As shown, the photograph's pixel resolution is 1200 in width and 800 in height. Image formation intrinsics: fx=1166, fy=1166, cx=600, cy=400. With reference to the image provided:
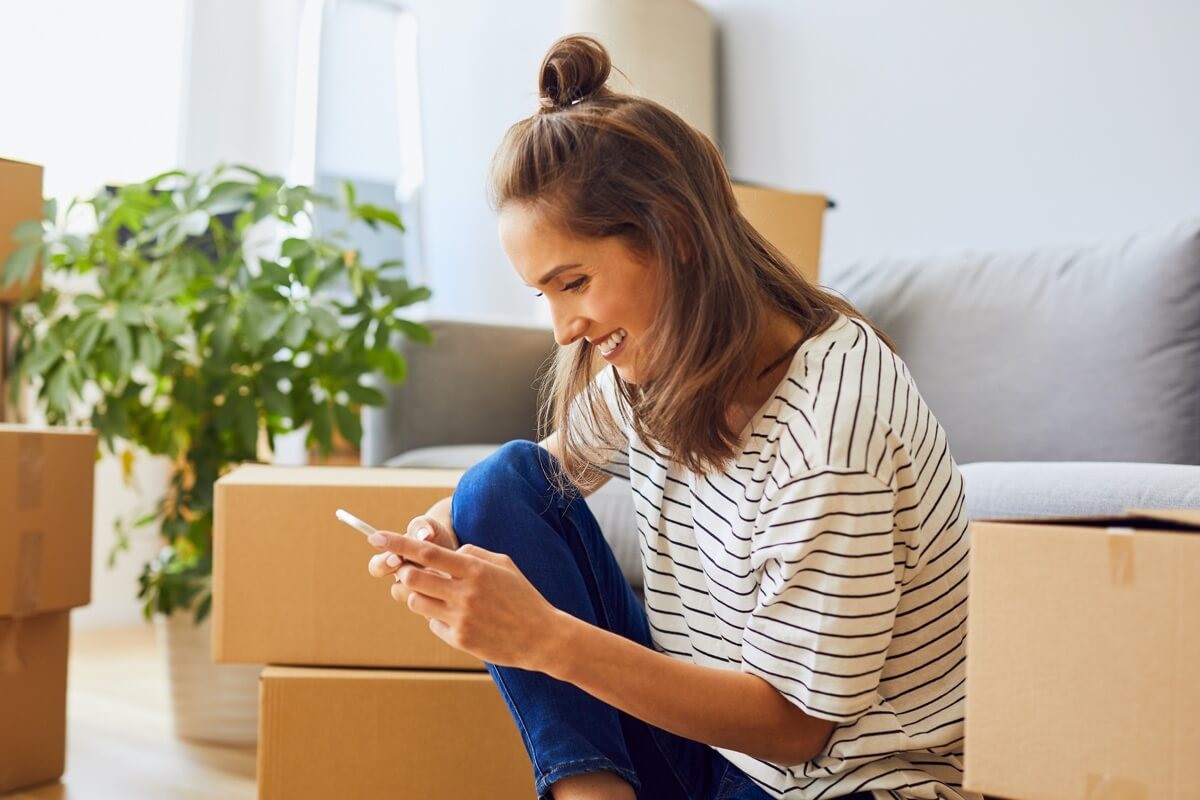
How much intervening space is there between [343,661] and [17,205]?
0.91 metres

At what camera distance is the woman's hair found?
814 mm

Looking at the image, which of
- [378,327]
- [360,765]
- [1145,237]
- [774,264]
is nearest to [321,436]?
[378,327]

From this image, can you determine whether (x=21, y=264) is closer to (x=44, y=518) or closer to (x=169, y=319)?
(x=169, y=319)

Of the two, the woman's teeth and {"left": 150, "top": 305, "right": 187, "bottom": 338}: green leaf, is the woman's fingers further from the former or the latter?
A: {"left": 150, "top": 305, "right": 187, "bottom": 338}: green leaf

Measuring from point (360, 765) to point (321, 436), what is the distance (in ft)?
2.25

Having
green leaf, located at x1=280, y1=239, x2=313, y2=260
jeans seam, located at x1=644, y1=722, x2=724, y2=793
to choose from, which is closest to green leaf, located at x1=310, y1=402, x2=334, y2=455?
green leaf, located at x1=280, y1=239, x2=313, y2=260

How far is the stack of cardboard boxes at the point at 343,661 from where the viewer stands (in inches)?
45.1

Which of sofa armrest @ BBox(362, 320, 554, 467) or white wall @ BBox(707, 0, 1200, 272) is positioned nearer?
white wall @ BBox(707, 0, 1200, 272)

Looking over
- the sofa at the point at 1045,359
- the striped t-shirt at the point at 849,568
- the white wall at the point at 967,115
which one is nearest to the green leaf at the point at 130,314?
A: the sofa at the point at 1045,359

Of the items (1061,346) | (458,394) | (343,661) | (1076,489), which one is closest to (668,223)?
(1076,489)

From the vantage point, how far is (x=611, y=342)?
0.87 m

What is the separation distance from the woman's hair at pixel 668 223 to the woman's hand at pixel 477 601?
0.17 metres

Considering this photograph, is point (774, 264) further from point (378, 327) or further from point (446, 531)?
point (378, 327)

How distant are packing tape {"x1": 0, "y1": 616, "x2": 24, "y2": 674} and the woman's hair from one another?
94cm
